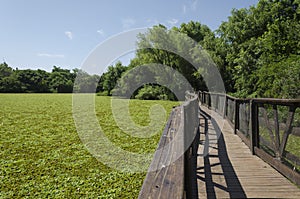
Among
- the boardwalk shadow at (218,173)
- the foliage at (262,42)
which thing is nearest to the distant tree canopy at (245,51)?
the foliage at (262,42)

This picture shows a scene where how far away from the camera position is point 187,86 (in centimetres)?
2833

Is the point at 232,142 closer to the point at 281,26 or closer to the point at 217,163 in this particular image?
the point at 217,163

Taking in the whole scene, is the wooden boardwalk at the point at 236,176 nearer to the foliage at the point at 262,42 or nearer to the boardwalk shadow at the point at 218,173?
the boardwalk shadow at the point at 218,173

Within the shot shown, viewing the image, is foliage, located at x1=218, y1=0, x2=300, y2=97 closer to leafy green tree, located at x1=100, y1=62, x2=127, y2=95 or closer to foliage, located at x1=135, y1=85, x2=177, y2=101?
foliage, located at x1=135, y1=85, x2=177, y2=101

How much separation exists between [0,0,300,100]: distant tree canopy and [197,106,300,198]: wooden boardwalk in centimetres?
593

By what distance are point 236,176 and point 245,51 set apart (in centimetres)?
1515

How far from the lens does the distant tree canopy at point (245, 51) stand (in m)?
10.6

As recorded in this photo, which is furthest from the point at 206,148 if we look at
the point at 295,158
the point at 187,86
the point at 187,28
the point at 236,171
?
the point at 187,28

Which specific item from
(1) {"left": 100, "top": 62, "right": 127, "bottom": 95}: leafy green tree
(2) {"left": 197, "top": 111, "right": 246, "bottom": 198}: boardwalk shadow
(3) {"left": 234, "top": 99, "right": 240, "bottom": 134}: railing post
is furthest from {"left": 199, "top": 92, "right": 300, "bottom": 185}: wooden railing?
(1) {"left": 100, "top": 62, "right": 127, "bottom": 95}: leafy green tree

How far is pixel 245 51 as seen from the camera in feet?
52.9

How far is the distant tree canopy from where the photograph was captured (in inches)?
417

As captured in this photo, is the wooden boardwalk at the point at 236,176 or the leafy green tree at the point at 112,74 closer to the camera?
the wooden boardwalk at the point at 236,176

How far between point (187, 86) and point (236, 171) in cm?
2546

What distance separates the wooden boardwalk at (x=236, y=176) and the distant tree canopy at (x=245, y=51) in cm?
593
